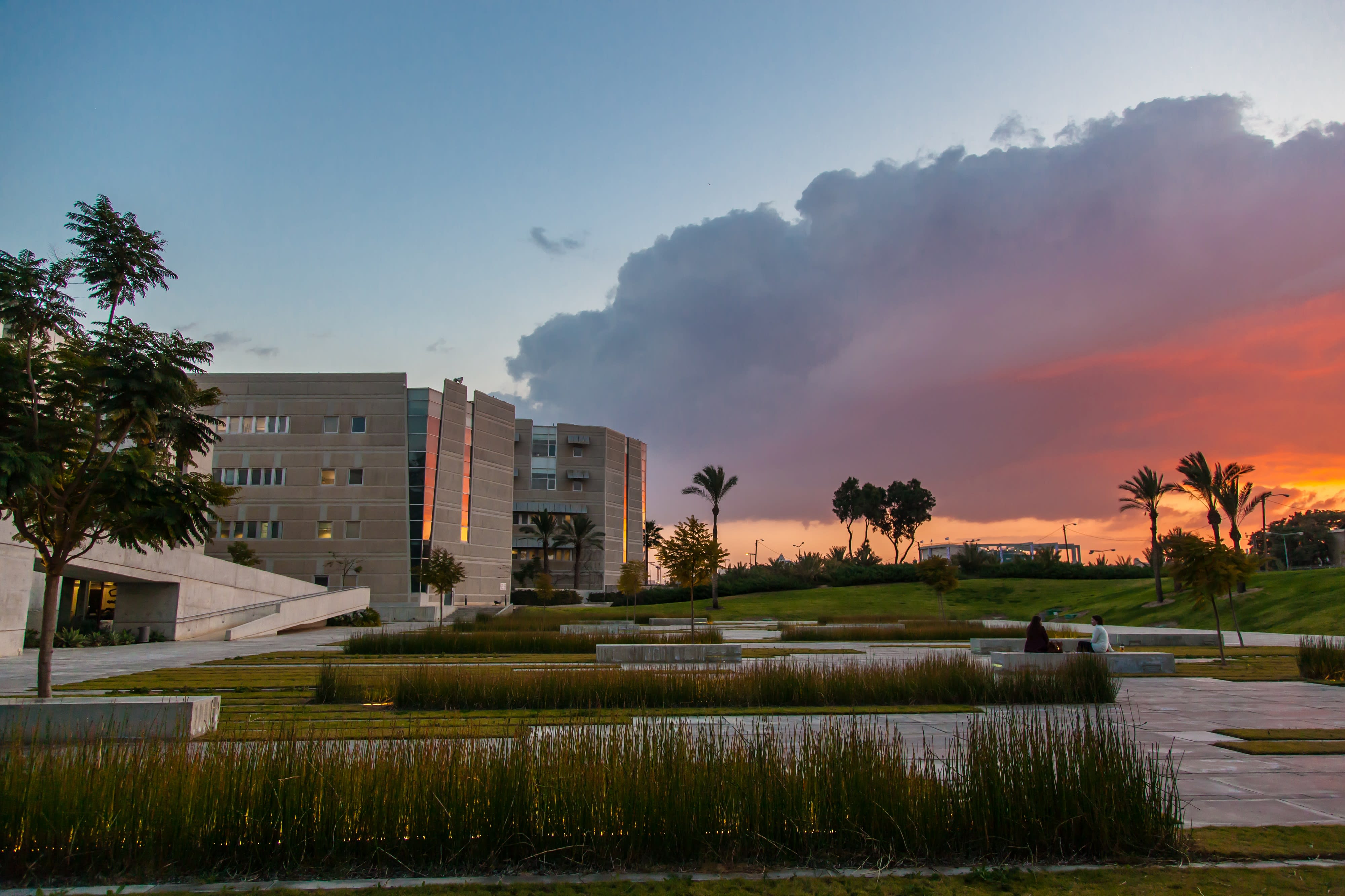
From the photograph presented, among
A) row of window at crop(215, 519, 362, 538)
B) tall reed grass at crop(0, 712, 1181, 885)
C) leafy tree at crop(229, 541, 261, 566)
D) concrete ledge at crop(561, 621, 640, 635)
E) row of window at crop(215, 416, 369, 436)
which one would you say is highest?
row of window at crop(215, 416, 369, 436)

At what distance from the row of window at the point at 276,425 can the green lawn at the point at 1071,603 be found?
67.0 ft

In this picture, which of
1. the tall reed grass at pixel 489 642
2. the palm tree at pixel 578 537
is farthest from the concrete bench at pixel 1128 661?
the palm tree at pixel 578 537

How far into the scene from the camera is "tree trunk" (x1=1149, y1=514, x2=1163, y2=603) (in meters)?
39.4

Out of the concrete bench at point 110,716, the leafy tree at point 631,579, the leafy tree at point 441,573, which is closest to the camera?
the concrete bench at point 110,716

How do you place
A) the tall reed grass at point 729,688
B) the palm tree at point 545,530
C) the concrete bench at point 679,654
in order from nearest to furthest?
the tall reed grass at point 729,688
the concrete bench at point 679,654
the palm tree at point 545,530

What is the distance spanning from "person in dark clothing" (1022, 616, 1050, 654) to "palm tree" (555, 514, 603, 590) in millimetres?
63717

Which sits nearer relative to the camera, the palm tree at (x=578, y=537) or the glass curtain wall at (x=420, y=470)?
the glass curtain wall at (x=420, y=470)

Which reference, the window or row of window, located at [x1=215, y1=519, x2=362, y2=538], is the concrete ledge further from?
the window

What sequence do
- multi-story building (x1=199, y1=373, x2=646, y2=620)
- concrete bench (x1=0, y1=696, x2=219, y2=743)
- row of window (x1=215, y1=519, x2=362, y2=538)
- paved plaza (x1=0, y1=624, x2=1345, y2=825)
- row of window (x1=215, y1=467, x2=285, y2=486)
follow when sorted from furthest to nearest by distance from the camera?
row of window (x1=215, y1=467, x2=285, y2=486)
multi-story building (x1=199, y1=373, x2=646, y2=620)
row of window (x1=215, y1=519, x2=362, y2=538)
concrete bench (x1=0, y1=696, x2=219, y2=743)
paved plaza (x1=0, y1=624, x2=1345, y2=825)

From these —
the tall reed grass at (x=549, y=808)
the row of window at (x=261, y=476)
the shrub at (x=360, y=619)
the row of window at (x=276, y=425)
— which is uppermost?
the row of window at (x=276, y=425)

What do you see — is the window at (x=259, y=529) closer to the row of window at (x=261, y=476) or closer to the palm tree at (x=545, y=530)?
the row of window at (x=261, y=476)

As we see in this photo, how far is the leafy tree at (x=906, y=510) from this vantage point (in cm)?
8656

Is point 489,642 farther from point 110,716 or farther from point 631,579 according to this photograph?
point 631,579

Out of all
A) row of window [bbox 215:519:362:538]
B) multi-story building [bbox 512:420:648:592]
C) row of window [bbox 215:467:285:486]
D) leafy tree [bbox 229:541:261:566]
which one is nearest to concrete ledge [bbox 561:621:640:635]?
leafy tree [bbox 229:541:261:566]
